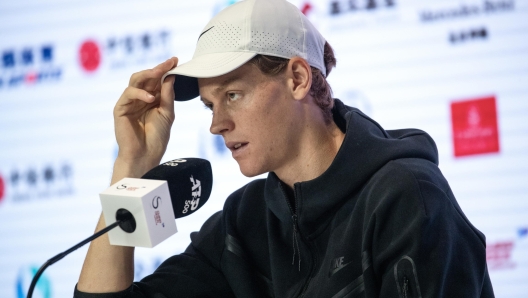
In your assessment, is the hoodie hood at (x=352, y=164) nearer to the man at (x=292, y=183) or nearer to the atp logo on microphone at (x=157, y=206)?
the man at (x=292, y=183)

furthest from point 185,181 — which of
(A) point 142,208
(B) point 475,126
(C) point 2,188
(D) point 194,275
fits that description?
(C) point 2,188

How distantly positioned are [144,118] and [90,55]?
0.94 metres

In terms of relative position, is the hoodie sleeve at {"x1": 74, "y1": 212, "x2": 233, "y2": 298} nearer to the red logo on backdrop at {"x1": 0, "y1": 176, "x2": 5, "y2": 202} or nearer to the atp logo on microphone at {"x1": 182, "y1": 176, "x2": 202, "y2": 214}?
the atp logo on microphone at {"x1": 182, "y1": 176, "x2": 202, "y2": 214}

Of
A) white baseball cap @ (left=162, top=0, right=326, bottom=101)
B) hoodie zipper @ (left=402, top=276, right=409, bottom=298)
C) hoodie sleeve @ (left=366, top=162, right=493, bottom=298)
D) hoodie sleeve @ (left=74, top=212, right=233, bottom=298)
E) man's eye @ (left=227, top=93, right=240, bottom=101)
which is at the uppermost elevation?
white baseball cap @ (left=162, top=0, right=326, bottom=101)

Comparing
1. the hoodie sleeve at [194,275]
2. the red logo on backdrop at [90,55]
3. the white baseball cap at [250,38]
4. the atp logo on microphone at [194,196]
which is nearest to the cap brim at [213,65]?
the white baseball cap at [250,38]

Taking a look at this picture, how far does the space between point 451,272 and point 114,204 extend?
62 cm

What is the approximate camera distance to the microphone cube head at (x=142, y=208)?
1.12 m

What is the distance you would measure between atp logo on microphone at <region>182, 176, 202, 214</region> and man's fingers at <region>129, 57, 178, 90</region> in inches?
12.7

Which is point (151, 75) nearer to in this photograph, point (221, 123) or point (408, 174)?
point (221, 123)

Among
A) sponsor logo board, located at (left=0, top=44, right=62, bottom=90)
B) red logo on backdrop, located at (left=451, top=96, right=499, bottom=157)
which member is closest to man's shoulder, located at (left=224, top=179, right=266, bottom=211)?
red logo on backdrop, located at (left=451, top=96, right=499, bottom=157)

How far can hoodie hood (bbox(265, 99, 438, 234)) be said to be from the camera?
142cm

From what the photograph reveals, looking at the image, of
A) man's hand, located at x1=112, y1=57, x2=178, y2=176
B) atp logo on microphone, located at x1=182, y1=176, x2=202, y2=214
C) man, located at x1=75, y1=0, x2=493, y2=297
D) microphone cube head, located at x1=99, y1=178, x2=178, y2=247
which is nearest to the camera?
microphone cube head, located at x1=99, y1=178, x2=178, y2=247

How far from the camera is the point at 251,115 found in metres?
1.45

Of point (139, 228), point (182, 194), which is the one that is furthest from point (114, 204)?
point (182, 194)
